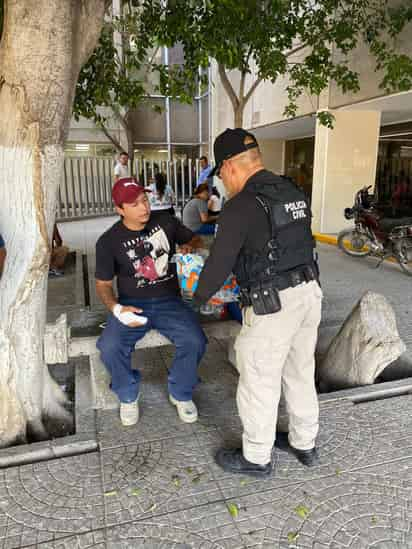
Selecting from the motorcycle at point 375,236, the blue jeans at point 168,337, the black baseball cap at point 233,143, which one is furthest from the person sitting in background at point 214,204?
the black baseball cap at point 233,143

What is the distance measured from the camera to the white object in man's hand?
2492mm

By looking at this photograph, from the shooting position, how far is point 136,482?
2.18m

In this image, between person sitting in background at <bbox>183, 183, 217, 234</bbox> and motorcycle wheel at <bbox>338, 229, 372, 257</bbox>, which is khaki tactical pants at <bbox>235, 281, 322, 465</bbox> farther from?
motorcycle wheel at <bbox>338, 229, 372, 257</bbox>

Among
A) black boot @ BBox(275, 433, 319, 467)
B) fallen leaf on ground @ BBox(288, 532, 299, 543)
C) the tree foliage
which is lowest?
fallen leaf on ground @ BBox(288, 532, 299, 543)

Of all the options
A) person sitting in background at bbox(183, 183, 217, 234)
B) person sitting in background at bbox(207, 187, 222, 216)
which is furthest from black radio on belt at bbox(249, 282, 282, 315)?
person sitting in background at bbox(207, 187, 222, 216)

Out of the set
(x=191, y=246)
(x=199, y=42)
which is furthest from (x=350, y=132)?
(x=191, y=246)

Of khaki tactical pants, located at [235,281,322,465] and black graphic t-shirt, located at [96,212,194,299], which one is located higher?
black graphic t-shirt, located at [96,212,194,299]

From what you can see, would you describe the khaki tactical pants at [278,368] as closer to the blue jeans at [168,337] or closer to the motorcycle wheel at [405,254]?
the blue jeans at [168,337]

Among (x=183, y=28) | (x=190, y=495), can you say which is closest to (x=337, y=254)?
(x=183, y=28)

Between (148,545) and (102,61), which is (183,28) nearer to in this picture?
(102,61)

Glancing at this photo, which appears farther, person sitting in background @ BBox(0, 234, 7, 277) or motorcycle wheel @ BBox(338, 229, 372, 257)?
motorcycle wheel @ BBox(338, 229, 372, 257)

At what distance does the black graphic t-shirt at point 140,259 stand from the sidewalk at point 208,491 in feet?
2.62

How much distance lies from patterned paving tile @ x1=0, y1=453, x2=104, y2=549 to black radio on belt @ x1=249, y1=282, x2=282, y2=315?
119cm

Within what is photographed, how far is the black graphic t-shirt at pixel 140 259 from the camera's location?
2.75 metres
